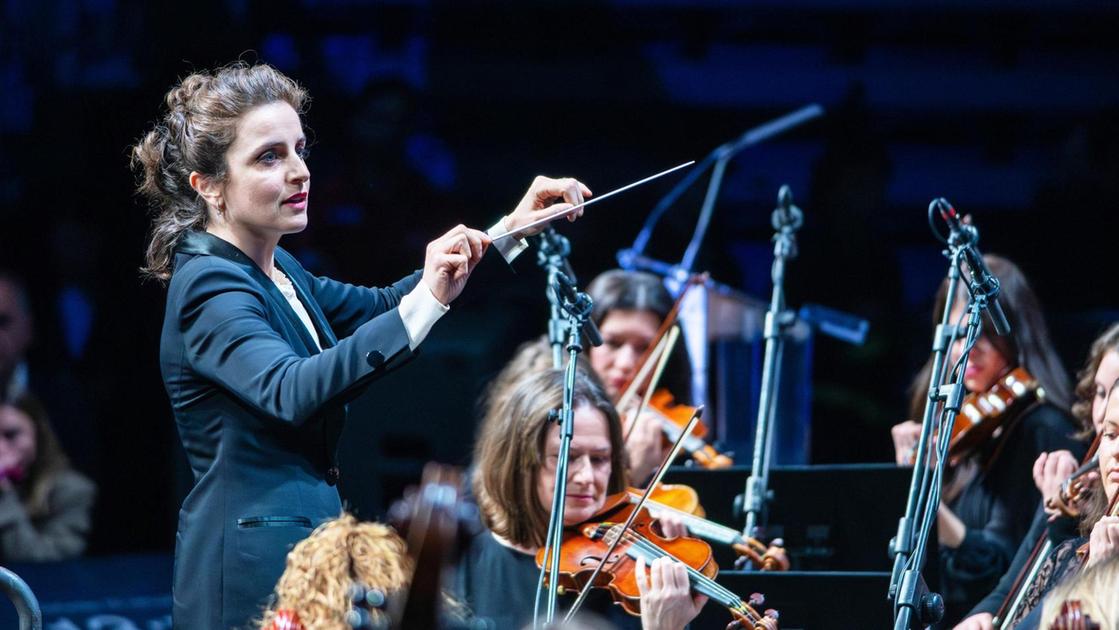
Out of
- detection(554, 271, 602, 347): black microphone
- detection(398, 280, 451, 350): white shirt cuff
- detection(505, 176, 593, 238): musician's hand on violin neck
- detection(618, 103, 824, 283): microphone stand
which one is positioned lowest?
detection(398, 280, 451, 350): white shirt cuff

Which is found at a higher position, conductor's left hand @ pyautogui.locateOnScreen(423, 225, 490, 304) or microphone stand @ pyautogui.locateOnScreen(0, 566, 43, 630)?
conductor's left hand @ pyautogui.locateOnScreen(423, 225, 490, 304)

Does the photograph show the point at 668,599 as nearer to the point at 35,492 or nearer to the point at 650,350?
the point at 650,350

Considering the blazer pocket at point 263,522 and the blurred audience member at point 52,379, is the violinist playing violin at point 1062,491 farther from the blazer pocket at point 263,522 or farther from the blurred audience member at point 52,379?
the blurred audience member at point 52,379

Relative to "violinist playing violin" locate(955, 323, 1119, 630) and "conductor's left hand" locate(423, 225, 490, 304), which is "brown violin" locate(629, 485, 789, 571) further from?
"conductor's left hand" locate(423, 225, 490, 304)

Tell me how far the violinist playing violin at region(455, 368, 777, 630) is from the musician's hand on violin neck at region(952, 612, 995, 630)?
65cm

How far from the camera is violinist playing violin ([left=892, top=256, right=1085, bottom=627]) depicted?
410cm

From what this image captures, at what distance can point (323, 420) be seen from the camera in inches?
106

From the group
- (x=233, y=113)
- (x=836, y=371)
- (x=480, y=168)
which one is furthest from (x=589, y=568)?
(x=480, y=168)

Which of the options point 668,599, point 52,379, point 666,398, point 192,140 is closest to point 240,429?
point 192,140

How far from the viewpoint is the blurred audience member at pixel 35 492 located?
16.2 feet

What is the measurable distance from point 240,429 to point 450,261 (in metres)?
0.45

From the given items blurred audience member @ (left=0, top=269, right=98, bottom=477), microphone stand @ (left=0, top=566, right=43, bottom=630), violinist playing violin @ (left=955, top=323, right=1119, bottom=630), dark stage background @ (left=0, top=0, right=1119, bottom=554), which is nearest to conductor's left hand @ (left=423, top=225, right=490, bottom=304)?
microphone stand @ (left=0, top=566, right=43, bottom=630)

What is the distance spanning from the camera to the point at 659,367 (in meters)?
4.45

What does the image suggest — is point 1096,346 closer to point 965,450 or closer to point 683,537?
point 965,450
